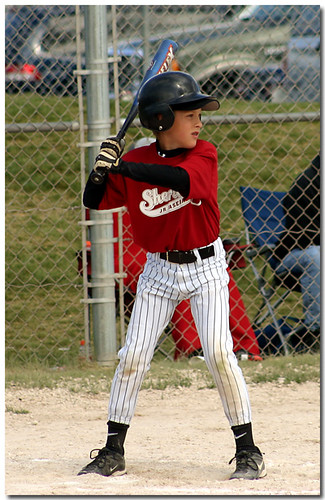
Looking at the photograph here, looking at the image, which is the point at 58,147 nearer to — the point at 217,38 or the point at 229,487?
the point at 217,38

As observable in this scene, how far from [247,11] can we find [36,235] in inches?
108

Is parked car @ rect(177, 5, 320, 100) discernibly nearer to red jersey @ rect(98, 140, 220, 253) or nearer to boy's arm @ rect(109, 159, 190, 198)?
red jersey @ rect(98, 140, 220, 253)

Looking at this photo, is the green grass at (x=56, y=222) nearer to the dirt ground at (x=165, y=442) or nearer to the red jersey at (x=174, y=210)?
the dirt ground at (x=165, y=442)

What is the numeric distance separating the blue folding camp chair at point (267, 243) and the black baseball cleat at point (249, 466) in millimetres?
2064

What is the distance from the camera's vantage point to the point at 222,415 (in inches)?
157

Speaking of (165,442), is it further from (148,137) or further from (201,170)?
(148,137)

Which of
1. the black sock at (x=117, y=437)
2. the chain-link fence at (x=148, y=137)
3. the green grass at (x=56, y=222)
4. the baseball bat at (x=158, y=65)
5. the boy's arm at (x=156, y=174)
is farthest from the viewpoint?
the green grass at (x=56, y=222)

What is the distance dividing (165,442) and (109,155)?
1.45 metres

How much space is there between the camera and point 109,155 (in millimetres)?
2840

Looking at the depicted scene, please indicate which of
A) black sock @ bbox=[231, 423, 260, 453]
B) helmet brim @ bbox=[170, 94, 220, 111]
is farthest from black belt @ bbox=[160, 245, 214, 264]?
black sock @ bbox=[231, 423, 260, 453]

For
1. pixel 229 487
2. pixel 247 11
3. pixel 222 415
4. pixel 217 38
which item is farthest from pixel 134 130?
pixel 229 487

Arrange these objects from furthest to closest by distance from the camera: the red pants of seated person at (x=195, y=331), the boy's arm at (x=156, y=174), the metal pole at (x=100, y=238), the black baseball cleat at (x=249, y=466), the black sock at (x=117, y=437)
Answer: the red pants of seated person at (x=195, y=331), the metal pole at (x=100, y=238), the black sock at (x=117, y=437), the black baseball cleat at (x=249, y=466), the boy's arm at (x=156, y=174)

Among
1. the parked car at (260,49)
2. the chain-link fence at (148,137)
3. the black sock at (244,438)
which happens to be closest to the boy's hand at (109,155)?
the black sock at (244,438)

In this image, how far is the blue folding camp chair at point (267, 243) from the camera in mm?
5152
